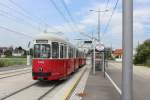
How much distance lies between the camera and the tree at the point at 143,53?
76.2m

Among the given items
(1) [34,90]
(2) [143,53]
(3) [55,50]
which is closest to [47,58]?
(3) [55,50]

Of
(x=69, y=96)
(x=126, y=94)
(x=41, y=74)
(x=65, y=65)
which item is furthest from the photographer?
(x=65, y=65)

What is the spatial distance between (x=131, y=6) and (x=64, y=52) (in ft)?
53.0

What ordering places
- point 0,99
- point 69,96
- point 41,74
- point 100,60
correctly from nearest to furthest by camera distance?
1. point 0,99
2. point 69,96
3. point 41,74
4. point 100,60

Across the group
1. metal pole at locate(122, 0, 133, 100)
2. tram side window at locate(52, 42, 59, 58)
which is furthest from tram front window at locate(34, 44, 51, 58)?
metal pole at locate(122, 0, 133, 100)

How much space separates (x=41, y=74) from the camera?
21.2m

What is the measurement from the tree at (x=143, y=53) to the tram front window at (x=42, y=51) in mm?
56320

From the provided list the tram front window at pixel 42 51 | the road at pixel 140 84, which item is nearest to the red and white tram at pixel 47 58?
the tram front window at pixel 42 51

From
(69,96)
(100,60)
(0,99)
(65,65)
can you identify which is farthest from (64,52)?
(100,60)

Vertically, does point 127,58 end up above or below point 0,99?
above

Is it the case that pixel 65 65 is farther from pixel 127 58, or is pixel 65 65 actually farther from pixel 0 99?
pixel 127 58

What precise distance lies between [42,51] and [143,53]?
189ft

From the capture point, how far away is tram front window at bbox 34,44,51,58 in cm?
2152

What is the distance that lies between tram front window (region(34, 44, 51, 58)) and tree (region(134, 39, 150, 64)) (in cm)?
5632
